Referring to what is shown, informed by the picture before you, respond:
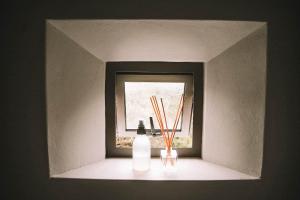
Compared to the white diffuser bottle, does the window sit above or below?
above

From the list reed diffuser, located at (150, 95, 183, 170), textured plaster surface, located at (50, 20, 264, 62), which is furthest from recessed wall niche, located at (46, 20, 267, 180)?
reed diffuser, located at (150, 95, 183, 170)

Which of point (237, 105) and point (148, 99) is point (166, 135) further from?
point (237, 105)

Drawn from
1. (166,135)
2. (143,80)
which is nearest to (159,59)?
(143,80)

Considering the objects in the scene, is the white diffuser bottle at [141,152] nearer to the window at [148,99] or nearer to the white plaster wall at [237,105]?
the window at [148,99]

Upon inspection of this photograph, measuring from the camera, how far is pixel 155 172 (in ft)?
2.63

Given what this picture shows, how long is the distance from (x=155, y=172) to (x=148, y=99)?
0.33 metres

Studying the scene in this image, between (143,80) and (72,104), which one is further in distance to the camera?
(143,80)

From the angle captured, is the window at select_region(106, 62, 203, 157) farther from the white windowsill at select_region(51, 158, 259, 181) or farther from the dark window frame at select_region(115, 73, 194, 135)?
the white windowsill at select_region(51, 158, 259, 181)

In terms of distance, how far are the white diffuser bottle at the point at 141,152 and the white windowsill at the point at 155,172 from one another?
0.03 m

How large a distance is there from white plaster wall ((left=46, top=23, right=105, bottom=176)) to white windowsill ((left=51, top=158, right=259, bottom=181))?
0.17ft

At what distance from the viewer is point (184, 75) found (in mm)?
969

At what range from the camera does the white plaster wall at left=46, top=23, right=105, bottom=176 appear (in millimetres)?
709

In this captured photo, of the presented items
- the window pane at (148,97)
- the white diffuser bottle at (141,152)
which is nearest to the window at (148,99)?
the window pane at (148,97)

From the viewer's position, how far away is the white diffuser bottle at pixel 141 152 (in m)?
0.83
